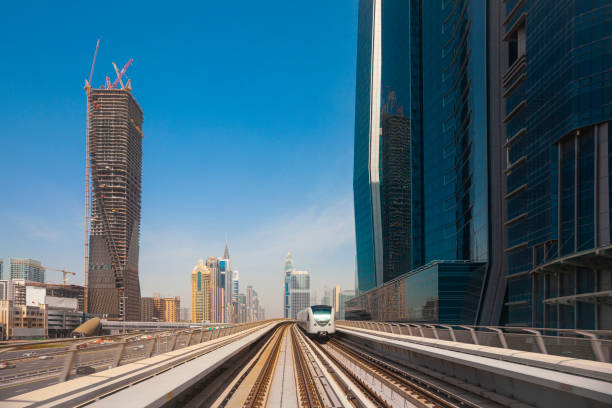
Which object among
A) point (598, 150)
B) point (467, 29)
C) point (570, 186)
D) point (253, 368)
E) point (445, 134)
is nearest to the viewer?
point (253, 368)

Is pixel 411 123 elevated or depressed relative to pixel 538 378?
elevated

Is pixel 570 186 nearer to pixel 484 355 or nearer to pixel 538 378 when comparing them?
pixel 484 355

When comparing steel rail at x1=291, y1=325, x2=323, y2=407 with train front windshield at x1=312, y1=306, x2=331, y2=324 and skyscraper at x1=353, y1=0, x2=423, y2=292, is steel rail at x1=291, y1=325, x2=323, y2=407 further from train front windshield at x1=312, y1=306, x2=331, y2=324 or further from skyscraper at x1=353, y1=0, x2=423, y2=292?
skyscraper at x1=353, y1=0, x2=423, y2=292

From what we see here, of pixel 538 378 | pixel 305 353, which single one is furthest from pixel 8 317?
pixel 538 378

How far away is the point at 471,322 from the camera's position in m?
50.2

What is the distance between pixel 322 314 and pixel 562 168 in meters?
24.9

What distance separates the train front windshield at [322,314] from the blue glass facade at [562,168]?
62.0 ft

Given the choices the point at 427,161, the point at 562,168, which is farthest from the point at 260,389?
the point at 427,161

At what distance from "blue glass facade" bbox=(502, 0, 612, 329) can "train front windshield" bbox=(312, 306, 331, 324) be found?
1889 centimetres

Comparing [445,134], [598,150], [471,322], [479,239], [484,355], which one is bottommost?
[471,322]

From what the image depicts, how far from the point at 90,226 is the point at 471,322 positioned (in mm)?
186270

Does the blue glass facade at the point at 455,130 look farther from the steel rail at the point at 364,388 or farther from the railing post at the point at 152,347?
the railing post at the point at 152,347

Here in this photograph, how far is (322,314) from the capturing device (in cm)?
4153

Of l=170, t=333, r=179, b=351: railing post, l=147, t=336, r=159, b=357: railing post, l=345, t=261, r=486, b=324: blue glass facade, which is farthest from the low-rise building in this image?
l=147, t=336, r=159, b=357: railing post
